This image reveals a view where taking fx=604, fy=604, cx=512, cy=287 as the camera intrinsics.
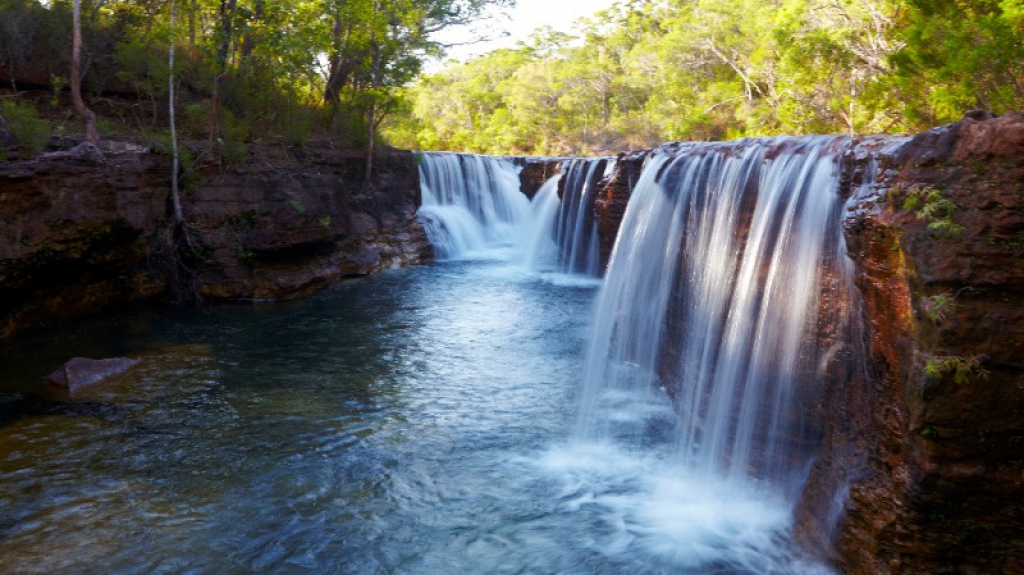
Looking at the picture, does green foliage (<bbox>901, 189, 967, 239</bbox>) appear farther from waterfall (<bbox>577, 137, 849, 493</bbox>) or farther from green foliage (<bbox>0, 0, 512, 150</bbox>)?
green foliage (<bbox>0, 0, 512, 150</bbox>)

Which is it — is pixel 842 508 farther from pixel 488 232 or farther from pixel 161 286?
pixel 488 232

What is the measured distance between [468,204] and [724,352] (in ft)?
57.0

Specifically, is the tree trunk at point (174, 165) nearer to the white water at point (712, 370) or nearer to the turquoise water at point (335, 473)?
the turquoise water at point (335, 473)

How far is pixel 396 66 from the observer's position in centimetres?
1931

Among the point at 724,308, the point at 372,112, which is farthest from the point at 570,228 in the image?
the point at 724,308

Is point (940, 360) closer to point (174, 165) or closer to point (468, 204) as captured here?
point (174, 165)

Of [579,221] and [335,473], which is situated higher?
[579,221]

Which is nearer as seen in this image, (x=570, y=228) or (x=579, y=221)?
(x=579, y=221)

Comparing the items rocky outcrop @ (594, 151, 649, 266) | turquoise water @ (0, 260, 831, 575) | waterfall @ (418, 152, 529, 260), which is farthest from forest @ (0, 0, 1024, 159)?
rocky outcrop @ (594, 151, 649, 266)

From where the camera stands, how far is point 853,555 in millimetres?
4363

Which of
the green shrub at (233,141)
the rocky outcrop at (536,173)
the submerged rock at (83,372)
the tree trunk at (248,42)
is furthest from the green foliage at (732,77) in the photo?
the submerged rock at (83,372)

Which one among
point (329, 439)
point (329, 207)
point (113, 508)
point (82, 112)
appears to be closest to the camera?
point (113, 508)

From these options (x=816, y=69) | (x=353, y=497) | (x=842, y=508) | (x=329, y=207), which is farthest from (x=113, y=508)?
(x=816, y=69)

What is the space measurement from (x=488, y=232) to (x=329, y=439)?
53.7 feet
